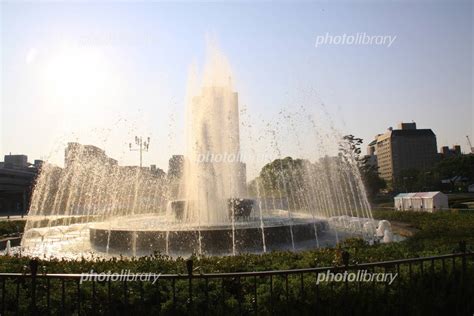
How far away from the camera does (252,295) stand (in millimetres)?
5039

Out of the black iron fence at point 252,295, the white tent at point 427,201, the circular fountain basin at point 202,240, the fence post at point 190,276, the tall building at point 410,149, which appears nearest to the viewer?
the fence post at point 190,276

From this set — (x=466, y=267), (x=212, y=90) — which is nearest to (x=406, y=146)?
(x=212, y=90)

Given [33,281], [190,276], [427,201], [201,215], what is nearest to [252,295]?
[190,276]

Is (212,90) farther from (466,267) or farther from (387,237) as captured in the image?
(466,267)

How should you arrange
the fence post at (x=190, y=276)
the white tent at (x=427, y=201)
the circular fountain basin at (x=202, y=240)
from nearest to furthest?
the fence post at (x=190, y=276), the circular fountain basin at (x=202, y=240), the white tent at (x=427, y=201)

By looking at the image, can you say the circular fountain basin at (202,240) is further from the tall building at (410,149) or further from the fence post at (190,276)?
the tall building at (410,149)

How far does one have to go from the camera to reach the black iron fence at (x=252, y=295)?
4730mm

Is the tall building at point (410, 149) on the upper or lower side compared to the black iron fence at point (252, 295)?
upper

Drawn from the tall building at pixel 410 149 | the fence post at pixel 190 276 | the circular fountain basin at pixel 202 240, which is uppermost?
the tall building at pixel 410 149

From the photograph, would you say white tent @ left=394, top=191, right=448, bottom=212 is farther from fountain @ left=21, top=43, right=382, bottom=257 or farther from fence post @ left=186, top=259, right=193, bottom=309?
fence post @ left=186, top=259, right=193, bottom=309

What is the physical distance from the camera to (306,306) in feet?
15.7

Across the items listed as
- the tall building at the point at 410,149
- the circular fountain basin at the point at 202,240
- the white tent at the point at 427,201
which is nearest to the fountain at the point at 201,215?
the circular fountain basin at the point at 202,240

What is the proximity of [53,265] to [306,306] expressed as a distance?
461 centimetres


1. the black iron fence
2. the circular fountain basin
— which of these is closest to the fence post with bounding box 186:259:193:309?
the black iron fence
